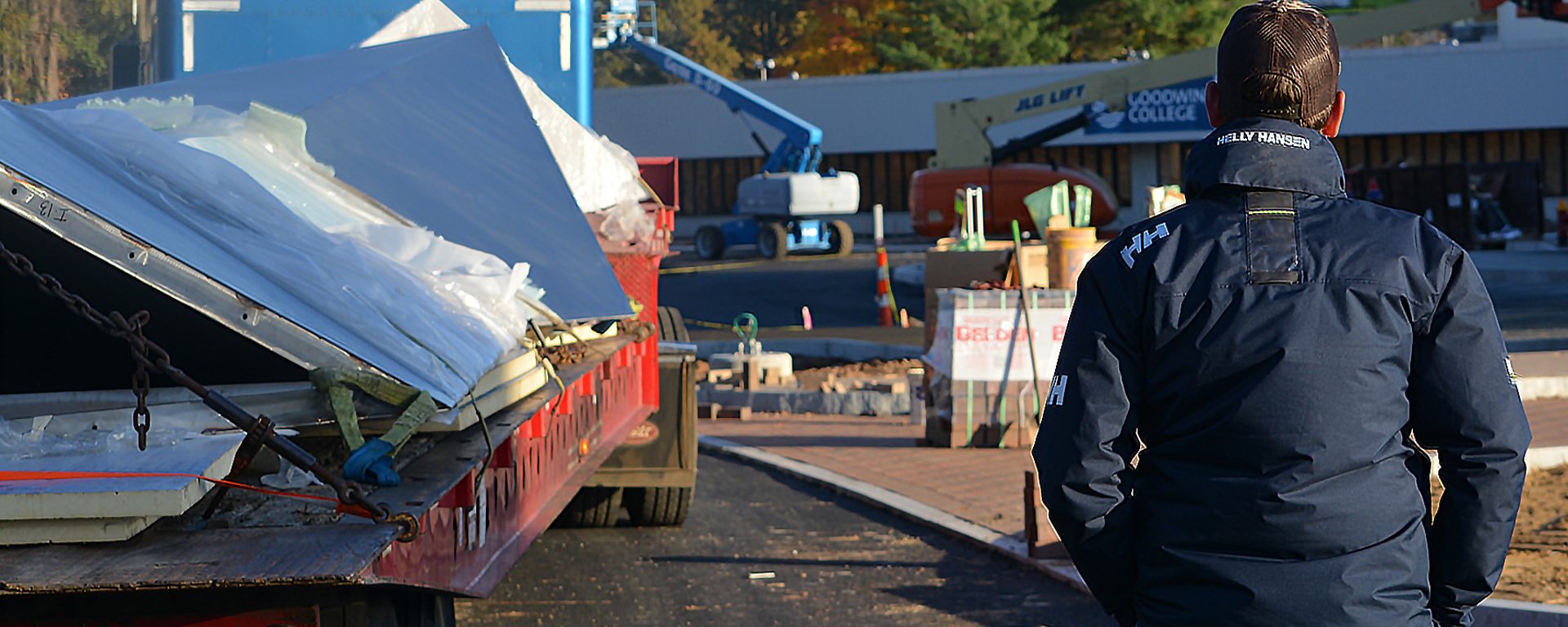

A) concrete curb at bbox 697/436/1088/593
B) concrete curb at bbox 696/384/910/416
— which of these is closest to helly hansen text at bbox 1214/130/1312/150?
concrete curb at bbox 697/436/1088/593

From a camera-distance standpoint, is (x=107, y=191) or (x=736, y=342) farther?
(x=736, y=342)

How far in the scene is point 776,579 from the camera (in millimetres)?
7082

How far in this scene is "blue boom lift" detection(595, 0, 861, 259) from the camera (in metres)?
33.7

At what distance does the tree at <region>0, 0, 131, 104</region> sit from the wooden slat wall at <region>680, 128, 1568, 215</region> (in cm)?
3380

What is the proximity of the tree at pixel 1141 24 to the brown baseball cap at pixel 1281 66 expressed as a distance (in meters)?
50.3

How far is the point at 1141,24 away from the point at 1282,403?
5301 cm

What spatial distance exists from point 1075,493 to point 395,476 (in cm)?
167

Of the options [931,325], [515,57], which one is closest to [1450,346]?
[515,57]

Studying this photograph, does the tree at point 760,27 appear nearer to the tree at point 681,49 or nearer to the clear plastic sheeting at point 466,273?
the tree at point 681,49

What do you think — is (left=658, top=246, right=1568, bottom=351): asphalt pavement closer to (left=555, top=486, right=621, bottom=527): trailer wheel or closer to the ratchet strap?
(left=555, top=486, right=621, bottom=527): trailer wheel

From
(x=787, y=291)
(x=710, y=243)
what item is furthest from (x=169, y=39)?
(x=710, y=243)

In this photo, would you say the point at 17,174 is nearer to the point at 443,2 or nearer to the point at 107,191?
the point at 107,191

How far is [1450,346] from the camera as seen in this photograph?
2500 millimetres

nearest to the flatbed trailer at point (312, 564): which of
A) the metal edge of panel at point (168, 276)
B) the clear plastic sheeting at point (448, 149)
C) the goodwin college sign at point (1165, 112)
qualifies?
the metal edge of panel at point (168, 276)
